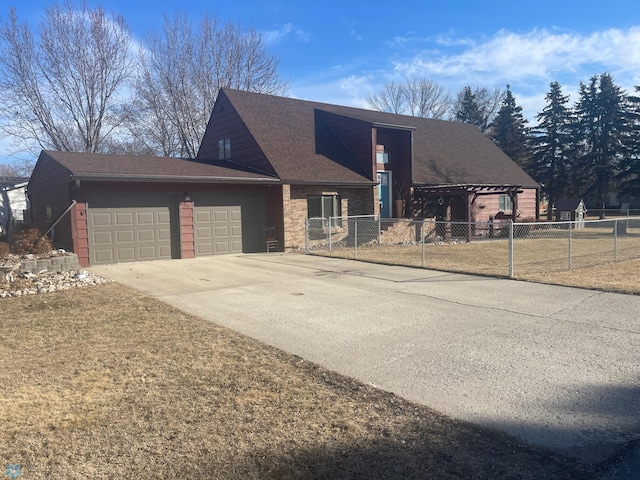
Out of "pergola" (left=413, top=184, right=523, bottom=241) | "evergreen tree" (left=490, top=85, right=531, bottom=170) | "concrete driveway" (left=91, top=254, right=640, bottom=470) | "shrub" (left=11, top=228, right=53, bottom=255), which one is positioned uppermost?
"evergreen tree" (left=490, top=85, right=531, bottom=170)

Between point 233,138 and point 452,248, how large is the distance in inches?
416

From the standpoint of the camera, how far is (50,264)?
11148 mm

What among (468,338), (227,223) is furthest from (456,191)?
(468,338)

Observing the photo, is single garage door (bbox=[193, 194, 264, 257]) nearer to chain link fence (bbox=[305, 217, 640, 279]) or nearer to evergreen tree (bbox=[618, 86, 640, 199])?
chain link fence (bbox=[305, 217, 640, 279])

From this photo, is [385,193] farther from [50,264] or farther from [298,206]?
[50,264]

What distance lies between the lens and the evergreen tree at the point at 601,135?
46.6m

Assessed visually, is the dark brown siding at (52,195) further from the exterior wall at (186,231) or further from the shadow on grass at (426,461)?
the shadow on grass at (426,461)

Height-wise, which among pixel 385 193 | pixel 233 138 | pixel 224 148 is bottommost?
pixel 385 193

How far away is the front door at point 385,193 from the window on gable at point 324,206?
3224mm

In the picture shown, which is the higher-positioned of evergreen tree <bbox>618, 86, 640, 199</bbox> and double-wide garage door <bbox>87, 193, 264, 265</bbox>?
evergreen tree <bbox>618, 86, 640, 199</bbox>

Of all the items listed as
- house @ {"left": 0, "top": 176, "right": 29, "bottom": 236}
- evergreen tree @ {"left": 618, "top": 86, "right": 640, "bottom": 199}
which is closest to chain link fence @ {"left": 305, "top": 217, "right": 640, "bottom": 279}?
evergreen tree @ {"left": 618, "top": 86, "right": 640, "bottom": 199}

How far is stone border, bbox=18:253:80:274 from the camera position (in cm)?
1063

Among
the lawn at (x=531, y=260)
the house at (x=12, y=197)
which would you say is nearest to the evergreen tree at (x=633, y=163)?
the lawn at (x=531, y=260)

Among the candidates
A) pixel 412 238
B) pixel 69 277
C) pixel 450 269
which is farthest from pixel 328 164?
pixel 69 277
